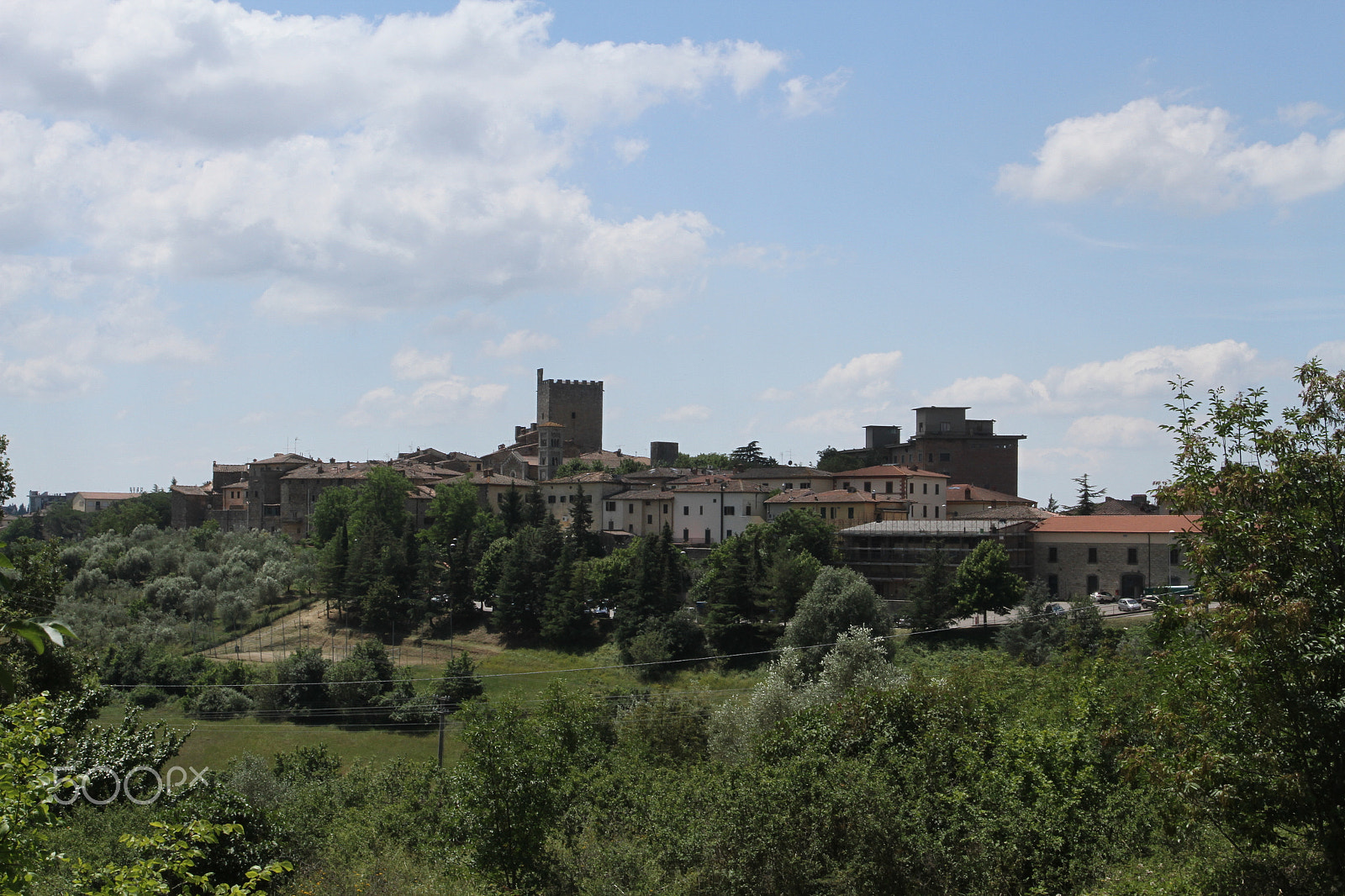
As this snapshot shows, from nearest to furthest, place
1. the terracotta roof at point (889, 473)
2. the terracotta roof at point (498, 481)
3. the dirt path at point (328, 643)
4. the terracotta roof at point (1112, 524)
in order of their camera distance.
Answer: the terracotta roof at point (1112, 524), the dirt path at point (328, 643), the terracotta roof at point (889, 473), the terracotta roof at point (498, 481)

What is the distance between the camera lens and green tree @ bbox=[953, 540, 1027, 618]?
1954 inches

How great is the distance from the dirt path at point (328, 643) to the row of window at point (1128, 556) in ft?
98.3

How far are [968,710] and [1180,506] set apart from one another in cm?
1239

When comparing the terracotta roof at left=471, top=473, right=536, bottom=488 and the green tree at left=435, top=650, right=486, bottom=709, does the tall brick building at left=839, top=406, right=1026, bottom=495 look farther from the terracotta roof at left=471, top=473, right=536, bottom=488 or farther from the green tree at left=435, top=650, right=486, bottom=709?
the green tree at left=435, top=650, right=486, bottom=709

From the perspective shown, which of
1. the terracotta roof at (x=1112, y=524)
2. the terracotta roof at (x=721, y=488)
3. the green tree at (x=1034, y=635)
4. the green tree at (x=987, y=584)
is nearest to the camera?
the green tree at (x=1034, y=635)

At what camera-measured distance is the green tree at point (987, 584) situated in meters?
49.6

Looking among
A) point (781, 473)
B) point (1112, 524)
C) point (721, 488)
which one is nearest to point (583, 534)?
point (721, 488)

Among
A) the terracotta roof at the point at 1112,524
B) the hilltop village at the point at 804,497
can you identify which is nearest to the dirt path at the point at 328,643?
the hilltop village at the point at 804,497

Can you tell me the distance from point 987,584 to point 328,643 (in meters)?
36.3

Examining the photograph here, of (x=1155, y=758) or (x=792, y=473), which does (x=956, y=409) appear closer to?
(x=792, y=473)

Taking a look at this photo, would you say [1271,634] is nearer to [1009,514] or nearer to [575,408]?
[1009,514]

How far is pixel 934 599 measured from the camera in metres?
50.0

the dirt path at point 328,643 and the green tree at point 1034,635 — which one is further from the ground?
the green tree at point 1034,635

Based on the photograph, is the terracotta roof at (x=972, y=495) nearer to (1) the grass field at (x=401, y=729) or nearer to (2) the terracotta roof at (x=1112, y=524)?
(2) the terracotta roof at (x=1112, y=524)
